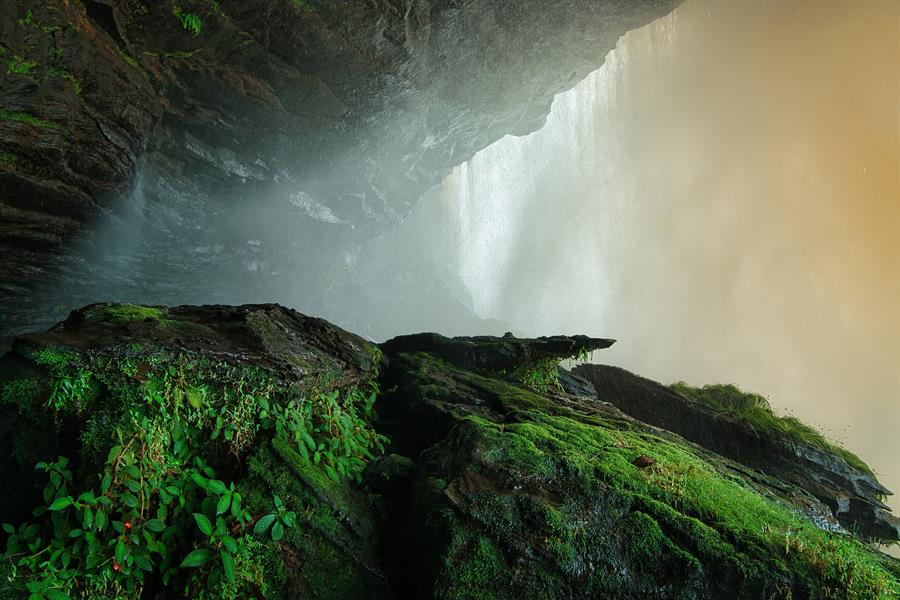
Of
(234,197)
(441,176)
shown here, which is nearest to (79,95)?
(234,197)

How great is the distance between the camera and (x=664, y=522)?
3.70 meters

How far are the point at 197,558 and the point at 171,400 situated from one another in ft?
4.97

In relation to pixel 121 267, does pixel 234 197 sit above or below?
above

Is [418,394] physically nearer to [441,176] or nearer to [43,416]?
[43,416]

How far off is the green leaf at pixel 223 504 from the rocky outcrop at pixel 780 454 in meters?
9.44

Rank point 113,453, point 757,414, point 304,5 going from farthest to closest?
point 304,5 < point 757,414 < point 113,453

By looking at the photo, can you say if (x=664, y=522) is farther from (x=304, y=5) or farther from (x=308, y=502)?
(x=304, y=5)

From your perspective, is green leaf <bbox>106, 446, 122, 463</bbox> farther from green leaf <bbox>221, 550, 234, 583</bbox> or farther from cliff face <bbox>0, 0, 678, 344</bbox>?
cliff face <bbox>0, 0, 678, 344</bbox>

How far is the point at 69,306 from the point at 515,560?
18.4m

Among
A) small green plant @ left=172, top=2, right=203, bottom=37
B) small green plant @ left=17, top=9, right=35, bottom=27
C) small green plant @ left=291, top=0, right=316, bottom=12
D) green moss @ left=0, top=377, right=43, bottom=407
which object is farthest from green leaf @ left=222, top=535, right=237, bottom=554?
small green plant @ left=291, top=0, right=316, bottom=12

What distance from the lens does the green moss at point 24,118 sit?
330 inches

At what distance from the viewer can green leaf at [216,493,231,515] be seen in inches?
133

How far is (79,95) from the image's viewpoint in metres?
9.29

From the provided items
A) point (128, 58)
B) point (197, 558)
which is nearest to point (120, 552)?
point (197, 558)
